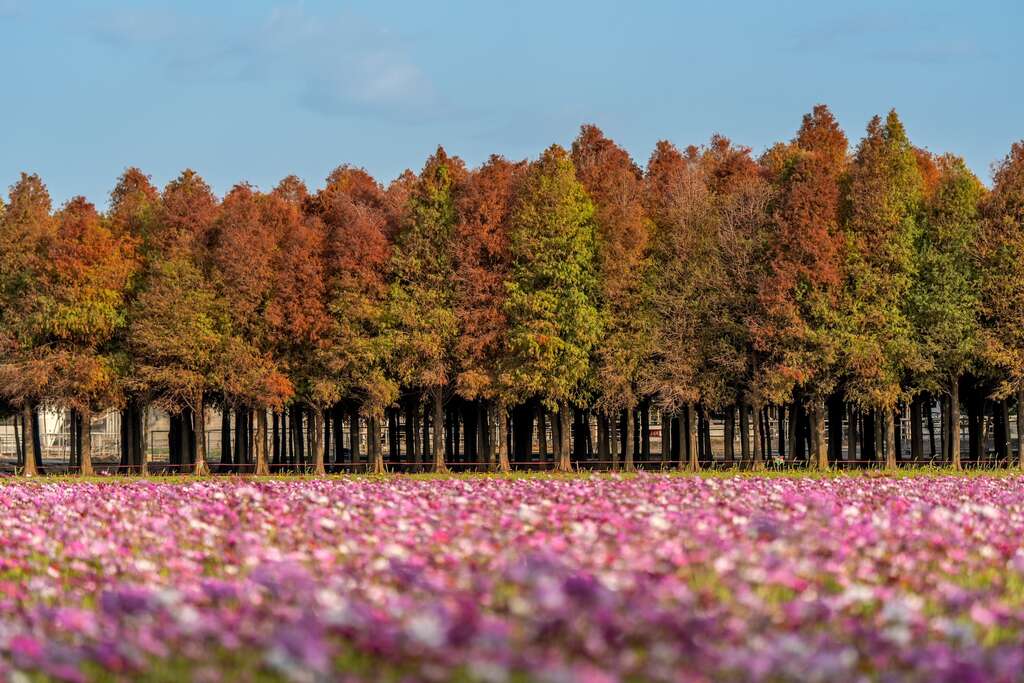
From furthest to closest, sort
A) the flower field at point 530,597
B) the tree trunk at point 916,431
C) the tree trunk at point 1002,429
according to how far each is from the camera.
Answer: the tree trunk at point 1002,429, the tree trunk at point 916,431, the flower field at point 530,597

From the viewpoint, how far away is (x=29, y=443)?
50.4 meters

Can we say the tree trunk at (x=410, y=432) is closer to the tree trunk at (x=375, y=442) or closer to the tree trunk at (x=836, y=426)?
the tree trunk at (x=375, y=442)

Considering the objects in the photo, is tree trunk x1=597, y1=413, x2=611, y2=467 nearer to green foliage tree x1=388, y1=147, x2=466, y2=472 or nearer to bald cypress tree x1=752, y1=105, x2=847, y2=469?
green foliage tree x1=388, y1=147, x2=466, y2=472

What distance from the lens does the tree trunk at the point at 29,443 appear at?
49275 mm

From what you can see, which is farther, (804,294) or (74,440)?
(74,440)

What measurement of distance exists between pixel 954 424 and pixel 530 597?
4351 cm

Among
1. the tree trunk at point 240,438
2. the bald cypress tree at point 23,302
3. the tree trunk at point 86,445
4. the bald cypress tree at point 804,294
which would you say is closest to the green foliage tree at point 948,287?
the bald cypress tree at point 804,294

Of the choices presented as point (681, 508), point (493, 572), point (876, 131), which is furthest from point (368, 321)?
point (493, 572)

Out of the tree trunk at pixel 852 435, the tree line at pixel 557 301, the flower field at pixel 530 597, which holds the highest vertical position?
the tree line at pixel 557 301

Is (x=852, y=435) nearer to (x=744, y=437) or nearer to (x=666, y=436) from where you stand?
(x=744, y=437)

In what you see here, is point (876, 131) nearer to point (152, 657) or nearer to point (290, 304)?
point (290, 304)

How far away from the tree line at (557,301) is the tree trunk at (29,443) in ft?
0.48

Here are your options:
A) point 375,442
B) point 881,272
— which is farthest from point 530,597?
point 881,272

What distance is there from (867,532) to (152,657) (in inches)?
254
